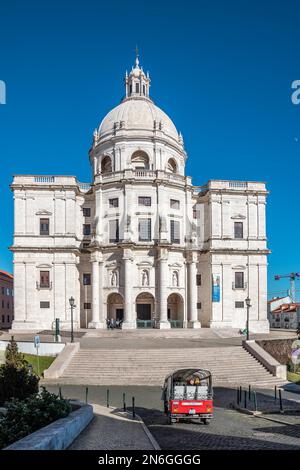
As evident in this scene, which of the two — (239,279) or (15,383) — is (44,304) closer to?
(239,279)

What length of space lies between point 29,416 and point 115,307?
136 feet

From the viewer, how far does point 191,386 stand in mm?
16656

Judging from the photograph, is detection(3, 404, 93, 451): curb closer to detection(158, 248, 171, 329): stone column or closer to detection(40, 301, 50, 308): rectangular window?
detection(158, 248, 171, 329): stone column

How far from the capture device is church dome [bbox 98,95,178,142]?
56.3 m

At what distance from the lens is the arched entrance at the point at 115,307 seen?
52.1 m

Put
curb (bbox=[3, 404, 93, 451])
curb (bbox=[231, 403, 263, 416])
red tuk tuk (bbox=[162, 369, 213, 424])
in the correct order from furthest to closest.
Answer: curb (bbox=[231, 403, 263, 416]), red tuk tuk (bbox=[162, 369, 213, 424]), curb (bbox=[3, 404, 93, 451])

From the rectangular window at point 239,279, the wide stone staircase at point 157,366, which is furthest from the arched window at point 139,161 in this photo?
the wide stone staircase at point 157,366

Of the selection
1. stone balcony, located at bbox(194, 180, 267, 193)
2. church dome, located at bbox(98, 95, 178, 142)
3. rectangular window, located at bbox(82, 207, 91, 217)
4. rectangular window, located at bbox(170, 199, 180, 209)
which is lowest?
rectangular window, located at bbox(82, 207, 91, 217)

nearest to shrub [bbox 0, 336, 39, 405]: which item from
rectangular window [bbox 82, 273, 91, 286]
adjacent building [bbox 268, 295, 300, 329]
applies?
rectangular window [bbox 82, 273, 91, 286]

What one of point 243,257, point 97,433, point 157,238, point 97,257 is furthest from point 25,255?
point 97,433

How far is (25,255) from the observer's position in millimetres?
50906

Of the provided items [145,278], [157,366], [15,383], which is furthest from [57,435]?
[145,278]

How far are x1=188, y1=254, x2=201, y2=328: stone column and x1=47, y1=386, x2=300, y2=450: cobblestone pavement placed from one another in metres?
26.6

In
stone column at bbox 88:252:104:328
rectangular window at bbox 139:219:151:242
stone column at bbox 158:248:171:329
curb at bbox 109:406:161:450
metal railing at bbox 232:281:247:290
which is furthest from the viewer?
metal railing at bbox 232:281:247:290
